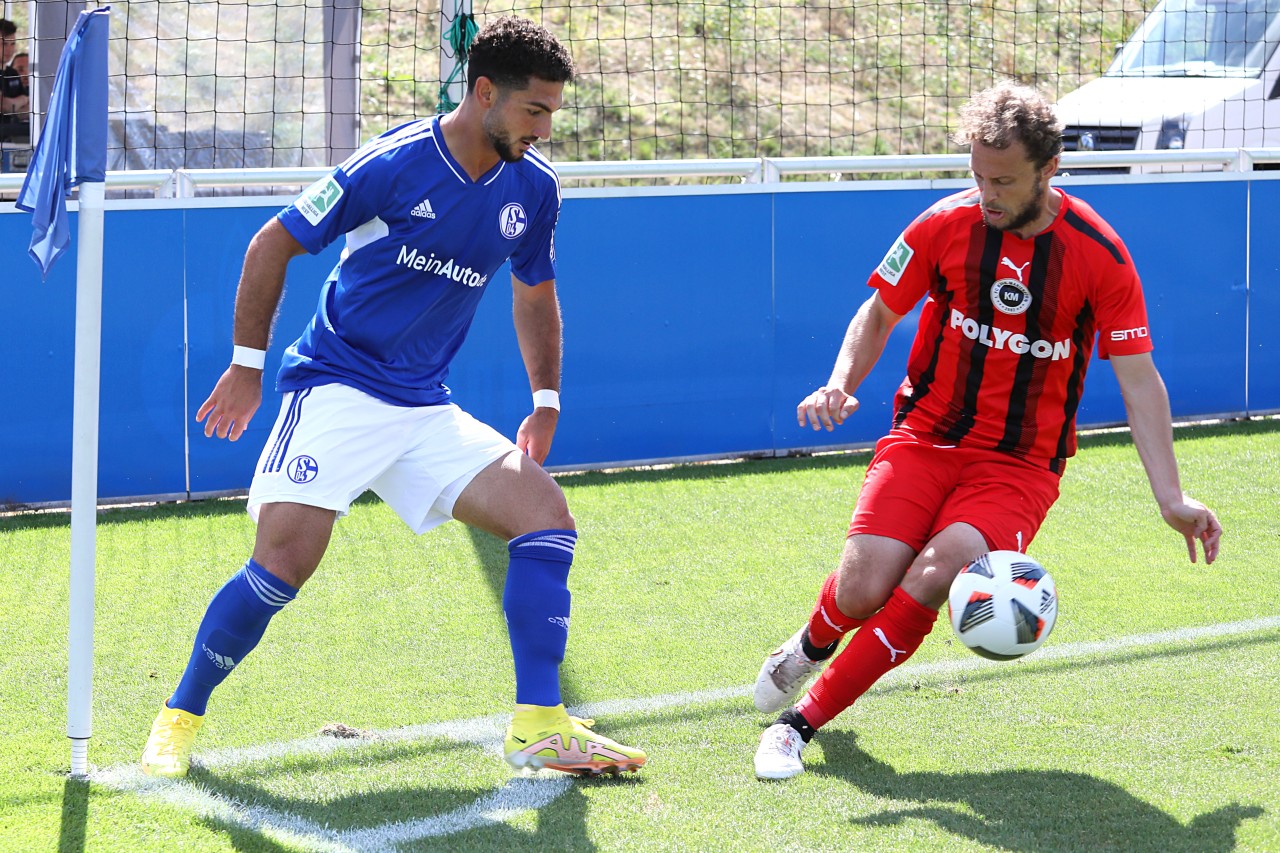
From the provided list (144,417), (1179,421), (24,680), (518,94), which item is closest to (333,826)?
(24,680)

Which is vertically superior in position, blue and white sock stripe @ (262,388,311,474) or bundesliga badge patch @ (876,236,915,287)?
bundesliga badge patch @ (876,236,915,287)

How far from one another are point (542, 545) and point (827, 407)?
82 centimetres

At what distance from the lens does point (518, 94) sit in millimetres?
3643

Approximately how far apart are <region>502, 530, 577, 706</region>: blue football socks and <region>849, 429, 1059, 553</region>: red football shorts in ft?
2.76

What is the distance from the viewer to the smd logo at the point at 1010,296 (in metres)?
3.92

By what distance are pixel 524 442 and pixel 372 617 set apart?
1341mm

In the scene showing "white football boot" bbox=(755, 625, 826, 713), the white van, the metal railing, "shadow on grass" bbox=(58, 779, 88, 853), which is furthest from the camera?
the white van

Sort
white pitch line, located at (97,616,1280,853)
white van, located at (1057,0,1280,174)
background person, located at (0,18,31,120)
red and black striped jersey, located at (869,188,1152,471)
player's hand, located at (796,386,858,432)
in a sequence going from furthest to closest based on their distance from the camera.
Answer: white van, located at (1057,0,1280,174) < background person, located at (0,18,31,120) < red and black striped jersey, located at (869,188,1152,471) < player's hand, located at (796,386,858,432) < white pitch line, located at (97,616,1280,853)

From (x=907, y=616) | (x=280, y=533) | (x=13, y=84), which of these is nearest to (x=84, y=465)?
(x=280, y=533)

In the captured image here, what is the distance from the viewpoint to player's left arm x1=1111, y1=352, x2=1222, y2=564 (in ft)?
11.8

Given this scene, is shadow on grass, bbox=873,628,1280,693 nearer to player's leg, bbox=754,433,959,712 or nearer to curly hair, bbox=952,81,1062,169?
player's leg, bbox=754,433,959,712

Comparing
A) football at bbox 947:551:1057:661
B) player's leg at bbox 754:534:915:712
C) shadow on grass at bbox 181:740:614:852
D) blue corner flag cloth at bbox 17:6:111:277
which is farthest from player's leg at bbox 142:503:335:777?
football at bbox 947:551:1057:661

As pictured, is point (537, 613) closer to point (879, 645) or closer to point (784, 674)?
point (784, 674)

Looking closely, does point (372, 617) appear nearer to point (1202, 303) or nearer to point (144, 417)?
point (144, 417)
